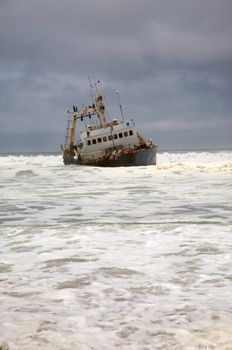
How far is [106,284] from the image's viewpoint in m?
4.06

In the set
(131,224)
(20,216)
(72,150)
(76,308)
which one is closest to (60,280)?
(76,308)

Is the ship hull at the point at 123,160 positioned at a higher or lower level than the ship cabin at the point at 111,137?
lower

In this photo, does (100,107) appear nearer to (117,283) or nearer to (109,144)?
(109,144)

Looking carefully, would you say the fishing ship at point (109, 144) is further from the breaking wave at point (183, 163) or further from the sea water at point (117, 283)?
the sea water at point (117, 283)

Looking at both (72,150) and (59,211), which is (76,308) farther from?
(72,150)

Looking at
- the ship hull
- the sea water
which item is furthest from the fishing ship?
the sea water

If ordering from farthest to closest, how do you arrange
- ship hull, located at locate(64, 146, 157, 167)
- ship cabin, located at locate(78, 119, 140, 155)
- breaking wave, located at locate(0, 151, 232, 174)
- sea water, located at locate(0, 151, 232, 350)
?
ship cabin, located at locate(78, 119, 140, 155) < ship hull, located at locate(64, 146, 157, 167) < breaking wave, located at locate(0, 151, 232, 174) < sea water, located at locate(0, 151, 232, 350)

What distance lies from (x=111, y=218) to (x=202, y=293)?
17.2ft

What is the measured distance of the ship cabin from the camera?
38.0m

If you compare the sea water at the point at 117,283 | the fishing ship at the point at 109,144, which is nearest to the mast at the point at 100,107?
the fishing ship at the point at 109,144

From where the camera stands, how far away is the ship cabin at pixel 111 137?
38.0 metres

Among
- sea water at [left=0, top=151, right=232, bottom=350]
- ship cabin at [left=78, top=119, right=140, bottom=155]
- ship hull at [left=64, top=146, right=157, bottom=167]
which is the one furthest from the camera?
ship cabin at [left=78, top=119, right=140, bottom=155]

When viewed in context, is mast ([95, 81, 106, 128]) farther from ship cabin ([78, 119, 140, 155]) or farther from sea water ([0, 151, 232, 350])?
sea water ([0, 151, 232, 350])

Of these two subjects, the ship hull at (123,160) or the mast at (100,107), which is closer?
the ship hull at (123,160)
